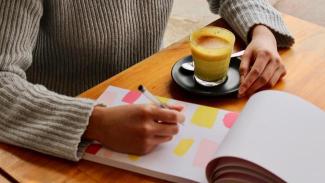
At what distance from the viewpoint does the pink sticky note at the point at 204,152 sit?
2.32ft

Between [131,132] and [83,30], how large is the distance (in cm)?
40

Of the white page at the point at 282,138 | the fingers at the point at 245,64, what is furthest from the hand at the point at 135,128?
the fingers at the point at 245,64

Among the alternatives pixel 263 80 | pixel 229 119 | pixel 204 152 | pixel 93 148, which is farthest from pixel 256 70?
pixel 93 148

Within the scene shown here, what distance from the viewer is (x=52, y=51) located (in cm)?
110

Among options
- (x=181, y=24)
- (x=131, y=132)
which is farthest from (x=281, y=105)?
(x=181, y=24)

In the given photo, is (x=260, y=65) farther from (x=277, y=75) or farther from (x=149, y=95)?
(x=149, y=95)

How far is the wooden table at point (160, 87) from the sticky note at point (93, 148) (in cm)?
2

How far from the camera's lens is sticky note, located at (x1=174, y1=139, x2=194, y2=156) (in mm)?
726

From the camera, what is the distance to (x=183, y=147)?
29.0 inches

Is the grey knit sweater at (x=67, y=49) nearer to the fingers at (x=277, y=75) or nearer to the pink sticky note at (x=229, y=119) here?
the fingers at (x=277, y=75)

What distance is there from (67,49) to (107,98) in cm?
30

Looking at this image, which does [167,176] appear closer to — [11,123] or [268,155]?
[268,155]

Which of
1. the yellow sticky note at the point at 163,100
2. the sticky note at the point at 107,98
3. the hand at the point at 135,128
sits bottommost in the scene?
the yellow sticky note at the point at 163,100

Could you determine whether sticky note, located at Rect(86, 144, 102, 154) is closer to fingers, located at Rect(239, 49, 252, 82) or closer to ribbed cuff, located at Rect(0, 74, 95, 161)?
ribbed cuff, located at Rect(0, 74, 95, 161)
